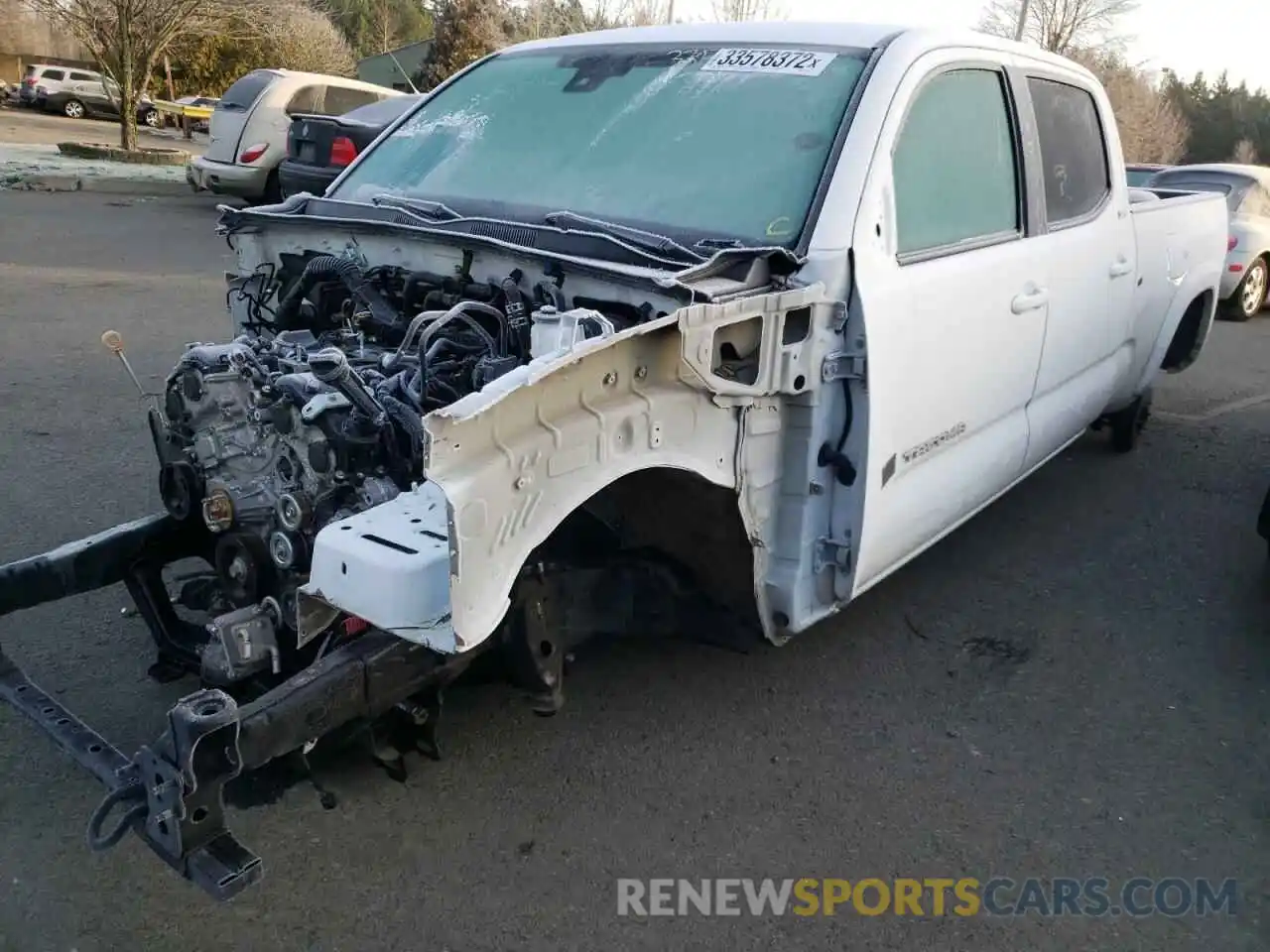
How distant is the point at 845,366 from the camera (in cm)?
312

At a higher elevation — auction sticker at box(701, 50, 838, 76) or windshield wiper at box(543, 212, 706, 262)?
auction sticker at box(701, 50, 838, 76)

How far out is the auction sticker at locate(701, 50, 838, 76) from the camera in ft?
11.6

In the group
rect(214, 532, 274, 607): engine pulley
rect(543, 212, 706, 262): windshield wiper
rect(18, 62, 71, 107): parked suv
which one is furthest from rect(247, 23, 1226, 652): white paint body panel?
rect(18, 62, 71, 107): parked suv

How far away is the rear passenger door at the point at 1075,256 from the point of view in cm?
426

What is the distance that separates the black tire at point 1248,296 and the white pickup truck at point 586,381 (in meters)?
9.02

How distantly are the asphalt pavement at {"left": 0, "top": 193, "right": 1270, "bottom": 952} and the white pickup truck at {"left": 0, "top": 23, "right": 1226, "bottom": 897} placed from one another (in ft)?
0.93

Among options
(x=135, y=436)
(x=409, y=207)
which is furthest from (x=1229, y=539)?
(x=135, y=436)

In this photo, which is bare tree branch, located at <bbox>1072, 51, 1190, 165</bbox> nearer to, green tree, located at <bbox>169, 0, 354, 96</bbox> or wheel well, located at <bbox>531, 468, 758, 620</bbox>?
green tree, located at <bbox>169, 0, 354, 96</bbox>

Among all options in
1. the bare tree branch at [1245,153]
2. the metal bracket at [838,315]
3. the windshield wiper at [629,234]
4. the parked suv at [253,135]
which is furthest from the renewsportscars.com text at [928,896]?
the bare tree branch at [1245,153]

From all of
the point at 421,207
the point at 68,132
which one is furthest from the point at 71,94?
the point at 421,207

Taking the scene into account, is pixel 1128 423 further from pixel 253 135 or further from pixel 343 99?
pixel 343 99

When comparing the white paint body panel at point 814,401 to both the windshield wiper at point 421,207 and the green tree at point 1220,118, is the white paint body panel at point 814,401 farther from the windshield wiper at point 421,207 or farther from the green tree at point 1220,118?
the green tree at point 1220,118

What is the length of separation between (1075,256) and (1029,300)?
58cm

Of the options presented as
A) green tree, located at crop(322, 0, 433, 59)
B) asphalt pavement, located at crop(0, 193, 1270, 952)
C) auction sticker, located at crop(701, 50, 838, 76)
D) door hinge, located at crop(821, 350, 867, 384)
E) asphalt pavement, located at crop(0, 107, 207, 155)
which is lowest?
asphalt pavement, located at crop(0, 193, 1270, 952)
